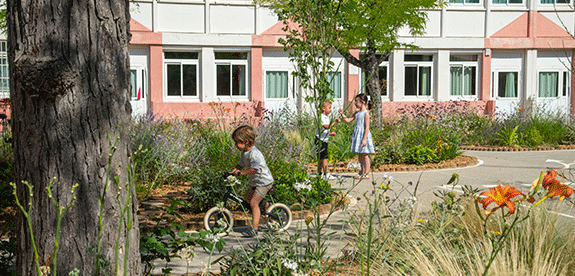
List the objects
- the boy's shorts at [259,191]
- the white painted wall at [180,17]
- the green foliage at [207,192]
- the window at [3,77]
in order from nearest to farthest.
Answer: the boy's shorts at [259,191]
the green foliage at [207,192]
the window at [3,77]
the white painted wall at [180,17]

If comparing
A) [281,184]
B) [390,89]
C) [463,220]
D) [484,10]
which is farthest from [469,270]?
[484,10]

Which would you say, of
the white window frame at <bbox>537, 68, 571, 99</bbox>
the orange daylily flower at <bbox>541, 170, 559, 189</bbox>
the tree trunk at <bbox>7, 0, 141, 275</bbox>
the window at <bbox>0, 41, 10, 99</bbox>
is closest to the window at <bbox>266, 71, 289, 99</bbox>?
the window at <bbox>0, 41, 10, 99</bbox>

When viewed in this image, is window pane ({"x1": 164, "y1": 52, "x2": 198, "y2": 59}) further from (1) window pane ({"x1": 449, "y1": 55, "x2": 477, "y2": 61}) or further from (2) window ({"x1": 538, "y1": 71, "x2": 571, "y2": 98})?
(2) window ({"x1": 538, "y1": 71, "x2": 571, "y2": 98})

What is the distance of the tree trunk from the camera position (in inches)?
89.3

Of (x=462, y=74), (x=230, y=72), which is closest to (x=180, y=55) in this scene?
(x=230, y=72)

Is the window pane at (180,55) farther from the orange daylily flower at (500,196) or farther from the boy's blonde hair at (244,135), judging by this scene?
the orange daylily flower at (500,196)

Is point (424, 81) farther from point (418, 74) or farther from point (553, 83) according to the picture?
point (553, 83)

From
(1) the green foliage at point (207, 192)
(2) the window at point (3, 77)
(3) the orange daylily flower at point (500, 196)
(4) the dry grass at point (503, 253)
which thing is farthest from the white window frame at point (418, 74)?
(3) the orange daylily flower at point (500, 196)

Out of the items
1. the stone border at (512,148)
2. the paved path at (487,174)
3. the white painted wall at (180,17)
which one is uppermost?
the white painted wall at (180,17)

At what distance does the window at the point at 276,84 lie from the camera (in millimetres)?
21016

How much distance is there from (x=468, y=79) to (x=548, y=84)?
4.03m

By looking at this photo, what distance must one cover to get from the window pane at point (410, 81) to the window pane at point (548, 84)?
6.07m

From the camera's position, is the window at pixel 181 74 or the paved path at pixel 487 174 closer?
the paved path at pixel 487 174

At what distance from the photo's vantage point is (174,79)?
2012 cm
